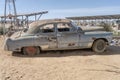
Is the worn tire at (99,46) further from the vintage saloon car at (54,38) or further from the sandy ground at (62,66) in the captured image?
the sandy ground at (62,66)

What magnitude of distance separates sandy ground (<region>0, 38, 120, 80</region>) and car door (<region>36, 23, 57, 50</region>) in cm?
40

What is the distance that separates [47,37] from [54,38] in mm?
301

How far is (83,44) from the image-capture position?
9750mm

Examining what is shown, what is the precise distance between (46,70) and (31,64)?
99cm

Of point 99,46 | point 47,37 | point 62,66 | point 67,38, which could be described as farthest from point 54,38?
point 62,66

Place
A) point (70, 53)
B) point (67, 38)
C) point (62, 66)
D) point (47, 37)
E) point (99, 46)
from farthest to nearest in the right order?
point (99, 46)
point (70, 53)
point (67, 38)
point (47, 37)
point (62, 66)

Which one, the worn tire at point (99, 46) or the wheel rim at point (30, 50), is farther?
the worn tire at point (99, 46)

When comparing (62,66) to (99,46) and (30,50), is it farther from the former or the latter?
(99,46)

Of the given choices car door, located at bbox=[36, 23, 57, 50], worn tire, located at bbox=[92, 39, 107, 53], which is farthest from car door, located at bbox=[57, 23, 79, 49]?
worn tire, located at bbox=[92, 39, 107, 53]

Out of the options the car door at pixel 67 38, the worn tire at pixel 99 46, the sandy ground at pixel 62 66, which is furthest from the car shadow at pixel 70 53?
the car door at pixel 67 38

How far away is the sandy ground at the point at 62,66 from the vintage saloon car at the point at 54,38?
0.33m

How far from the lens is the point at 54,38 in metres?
9.52

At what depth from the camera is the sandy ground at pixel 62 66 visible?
649cm

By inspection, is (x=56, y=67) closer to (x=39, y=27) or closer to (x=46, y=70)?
(x=46, y=70)
